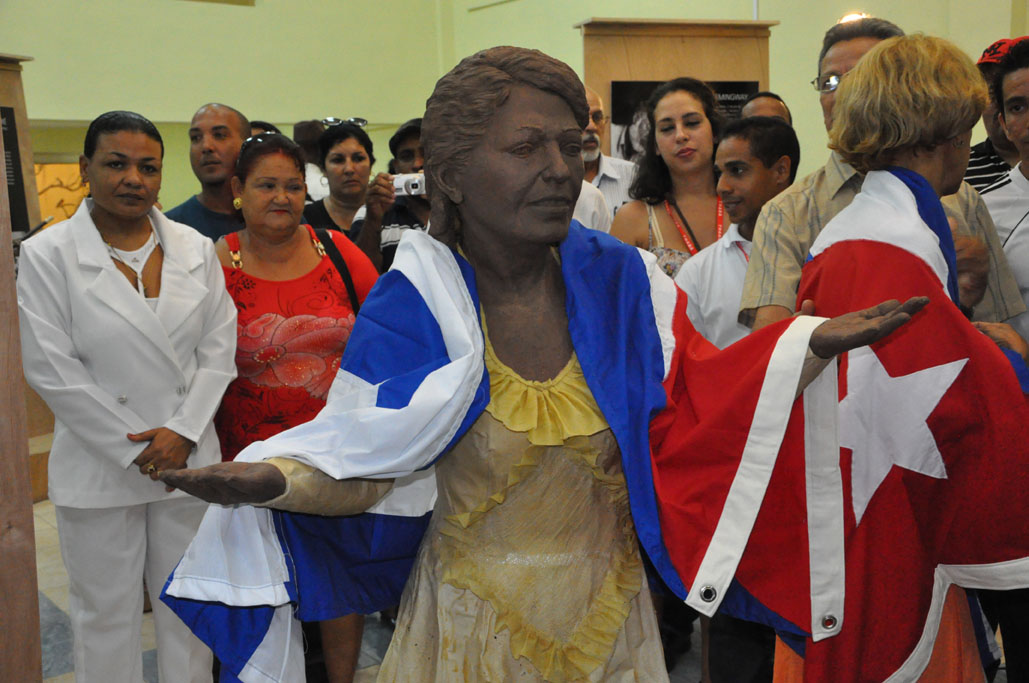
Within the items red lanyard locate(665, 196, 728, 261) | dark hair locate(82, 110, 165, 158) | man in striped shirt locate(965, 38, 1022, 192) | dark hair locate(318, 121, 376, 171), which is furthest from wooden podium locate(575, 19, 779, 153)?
dark hair locate(82, 110, 165, 158)

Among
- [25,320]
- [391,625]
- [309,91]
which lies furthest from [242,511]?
[309,91]

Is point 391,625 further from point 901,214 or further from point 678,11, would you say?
point 678,11

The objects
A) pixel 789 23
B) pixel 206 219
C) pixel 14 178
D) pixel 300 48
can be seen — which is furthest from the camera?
pixel 300 48

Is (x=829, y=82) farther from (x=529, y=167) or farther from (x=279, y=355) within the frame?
(x=279, y=355)

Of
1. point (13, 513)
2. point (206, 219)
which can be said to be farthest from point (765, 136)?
point (13, 513)

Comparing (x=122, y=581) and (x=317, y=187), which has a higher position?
(x=317, y=187)

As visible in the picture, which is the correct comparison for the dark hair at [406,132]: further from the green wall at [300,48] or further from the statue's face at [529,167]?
the green wall at [300,48]

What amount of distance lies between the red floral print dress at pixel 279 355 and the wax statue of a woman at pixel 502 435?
158cm

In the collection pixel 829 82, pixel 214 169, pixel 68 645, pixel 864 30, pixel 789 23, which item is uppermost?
pixel 789 23

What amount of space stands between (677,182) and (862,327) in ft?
7.91

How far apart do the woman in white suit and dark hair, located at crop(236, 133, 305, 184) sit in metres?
0.32

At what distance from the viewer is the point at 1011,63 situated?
105 inches

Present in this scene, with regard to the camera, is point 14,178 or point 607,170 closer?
point 607,170

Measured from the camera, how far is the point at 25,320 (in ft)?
9.93
